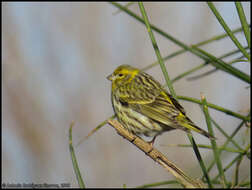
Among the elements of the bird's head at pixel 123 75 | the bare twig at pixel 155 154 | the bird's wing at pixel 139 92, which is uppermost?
the bird's head at pixel 123 75

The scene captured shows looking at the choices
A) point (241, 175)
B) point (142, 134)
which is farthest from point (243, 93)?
point (142, 134)

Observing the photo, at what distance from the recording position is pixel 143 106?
4332mm

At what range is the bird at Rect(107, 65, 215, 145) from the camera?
3.94 metres

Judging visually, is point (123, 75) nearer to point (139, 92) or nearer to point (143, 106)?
point (139, 92)

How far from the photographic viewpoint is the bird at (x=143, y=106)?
3943 mm

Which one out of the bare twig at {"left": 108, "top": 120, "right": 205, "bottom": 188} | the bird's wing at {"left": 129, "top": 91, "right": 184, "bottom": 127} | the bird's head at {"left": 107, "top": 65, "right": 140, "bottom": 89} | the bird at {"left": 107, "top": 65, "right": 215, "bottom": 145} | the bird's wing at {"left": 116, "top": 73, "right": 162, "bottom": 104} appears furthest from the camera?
the bird's head at {"left": 107, "top": 65, "right": 140, "bottom": 89}

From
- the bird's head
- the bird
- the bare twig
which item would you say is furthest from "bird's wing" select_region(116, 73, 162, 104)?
the bare twig

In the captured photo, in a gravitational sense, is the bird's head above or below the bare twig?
above

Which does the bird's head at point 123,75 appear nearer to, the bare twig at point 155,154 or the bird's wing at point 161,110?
the bird's wing at point 161,110

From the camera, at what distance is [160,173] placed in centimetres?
772

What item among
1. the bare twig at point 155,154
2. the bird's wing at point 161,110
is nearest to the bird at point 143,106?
the bird's wing at point 161,110

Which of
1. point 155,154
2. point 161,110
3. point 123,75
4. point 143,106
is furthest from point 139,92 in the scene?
point 155,154

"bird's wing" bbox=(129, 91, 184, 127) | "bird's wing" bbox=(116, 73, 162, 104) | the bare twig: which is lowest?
the bare twig

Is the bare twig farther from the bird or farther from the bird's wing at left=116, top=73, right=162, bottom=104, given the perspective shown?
the bird's wing at left=116, top=73, right=162, bottom=104
